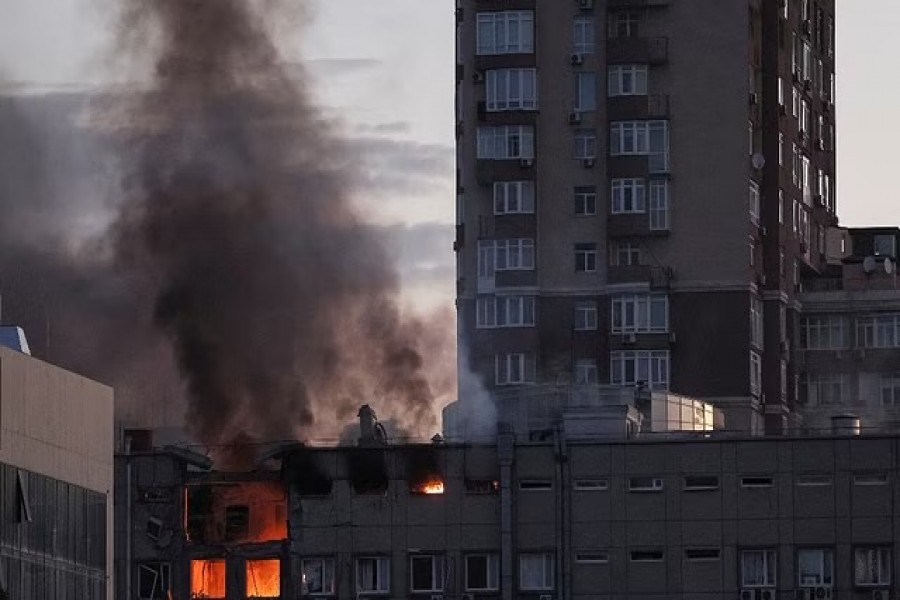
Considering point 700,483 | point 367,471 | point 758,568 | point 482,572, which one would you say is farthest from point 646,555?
point 367,471

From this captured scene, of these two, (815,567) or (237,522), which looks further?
(237,522)

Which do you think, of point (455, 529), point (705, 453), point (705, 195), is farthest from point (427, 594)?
point (705, 195)

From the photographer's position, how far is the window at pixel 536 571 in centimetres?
15788

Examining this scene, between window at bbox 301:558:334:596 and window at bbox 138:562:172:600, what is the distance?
555 cm

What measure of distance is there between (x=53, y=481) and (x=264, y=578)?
55.5m

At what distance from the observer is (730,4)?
200m

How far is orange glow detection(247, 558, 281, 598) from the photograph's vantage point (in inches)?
6250

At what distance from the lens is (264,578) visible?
159 metres

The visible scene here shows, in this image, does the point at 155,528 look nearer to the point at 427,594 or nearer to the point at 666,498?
the point at 427,594

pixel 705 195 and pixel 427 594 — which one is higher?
pixel 705 195

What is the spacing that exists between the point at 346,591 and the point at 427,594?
3.35 meters

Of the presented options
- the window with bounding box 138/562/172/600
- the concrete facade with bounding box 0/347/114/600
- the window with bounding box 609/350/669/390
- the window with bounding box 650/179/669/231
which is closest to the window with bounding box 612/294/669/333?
the window with bounding box 609/350/669/390

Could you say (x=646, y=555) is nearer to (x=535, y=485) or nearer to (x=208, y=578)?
(x=535, y=485)

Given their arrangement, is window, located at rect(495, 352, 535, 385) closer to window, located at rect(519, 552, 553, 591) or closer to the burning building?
the burning building
